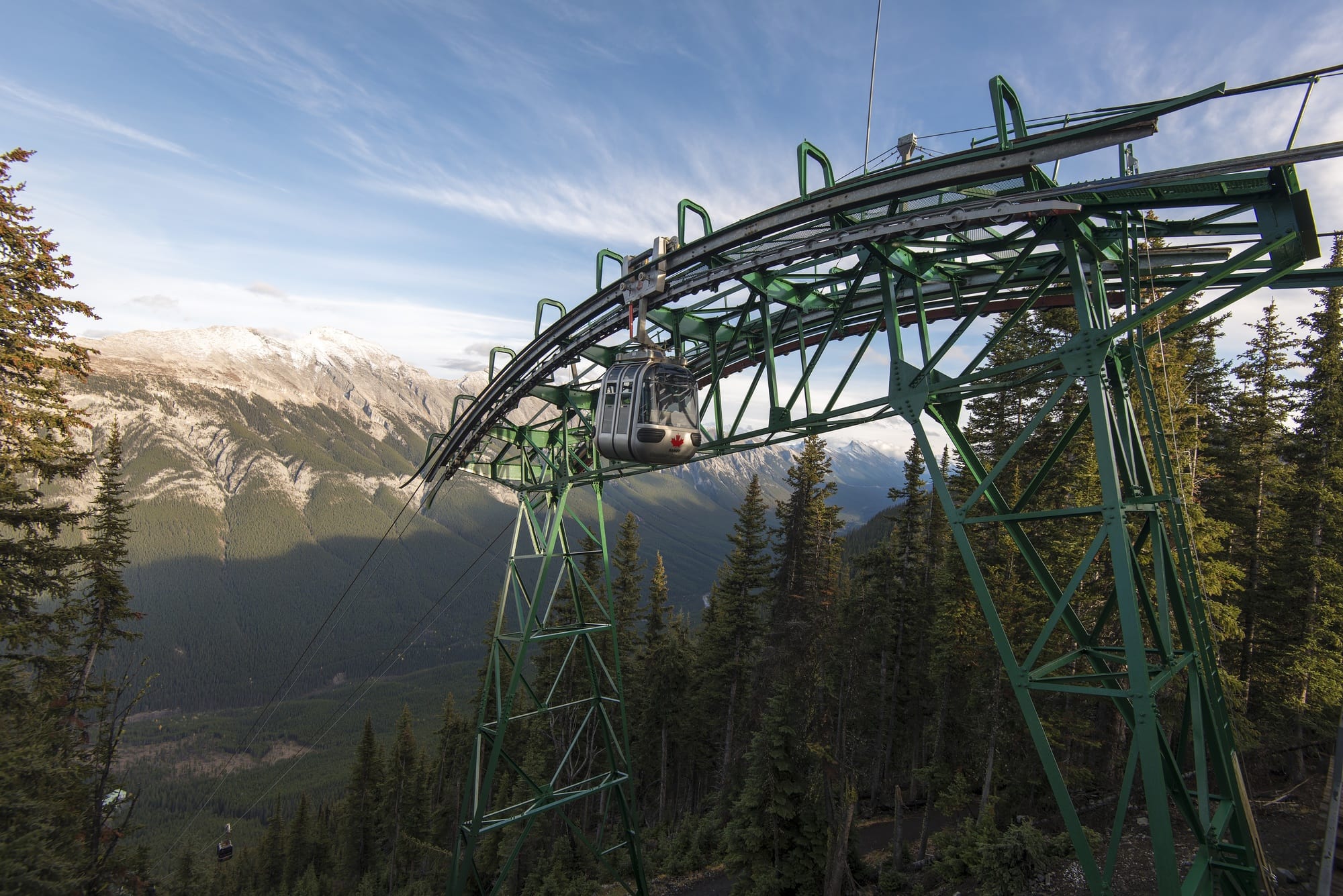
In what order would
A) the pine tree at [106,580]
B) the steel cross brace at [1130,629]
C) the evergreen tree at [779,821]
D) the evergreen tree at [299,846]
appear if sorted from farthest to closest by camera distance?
the evergreen tree at [299,846], the pine tree at [106,580], the evergreen tree at [779,821], the steel cross brace at [1130,629]

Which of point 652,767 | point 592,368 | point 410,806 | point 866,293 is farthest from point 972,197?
point 410,806

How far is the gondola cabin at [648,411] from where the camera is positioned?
8.87 m

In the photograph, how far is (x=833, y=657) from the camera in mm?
28375

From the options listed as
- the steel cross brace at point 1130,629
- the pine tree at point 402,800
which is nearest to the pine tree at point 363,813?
the pine tree at point 402,800

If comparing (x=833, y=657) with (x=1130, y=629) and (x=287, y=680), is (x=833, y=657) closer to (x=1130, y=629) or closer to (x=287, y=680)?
(x=287, y=680)

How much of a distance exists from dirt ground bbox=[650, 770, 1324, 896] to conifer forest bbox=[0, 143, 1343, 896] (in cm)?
49

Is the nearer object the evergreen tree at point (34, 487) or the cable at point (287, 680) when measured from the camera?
the evergreen tree at point (34, 487)

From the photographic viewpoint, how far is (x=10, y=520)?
12.3 metres

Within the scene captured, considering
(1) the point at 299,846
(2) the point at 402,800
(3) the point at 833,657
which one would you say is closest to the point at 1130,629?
(3) the point at 833,657

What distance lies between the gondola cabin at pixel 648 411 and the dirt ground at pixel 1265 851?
10705 millimetres

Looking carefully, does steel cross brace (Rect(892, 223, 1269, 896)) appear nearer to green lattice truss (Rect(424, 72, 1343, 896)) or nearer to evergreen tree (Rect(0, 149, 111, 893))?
green lattice truss (Rect(424, 72, 1343, 896))

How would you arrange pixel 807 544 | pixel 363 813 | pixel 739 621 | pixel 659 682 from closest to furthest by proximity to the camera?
pixel 807 544
pixel 739 621
pixel 659 682
pixel 363 813

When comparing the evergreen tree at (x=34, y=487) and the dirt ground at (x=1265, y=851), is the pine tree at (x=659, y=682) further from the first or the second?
the evergreen tree at (x=34, y=487)

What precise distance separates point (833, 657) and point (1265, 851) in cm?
1653
